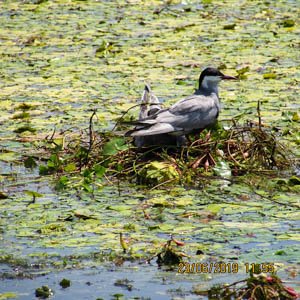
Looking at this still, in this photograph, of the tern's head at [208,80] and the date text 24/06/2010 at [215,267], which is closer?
the date text 24/06/2010 at [215,267]

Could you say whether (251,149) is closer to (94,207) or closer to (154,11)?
(94,207)

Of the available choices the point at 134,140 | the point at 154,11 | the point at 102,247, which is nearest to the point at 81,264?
the point at 102,247

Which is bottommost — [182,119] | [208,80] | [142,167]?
[142,167]

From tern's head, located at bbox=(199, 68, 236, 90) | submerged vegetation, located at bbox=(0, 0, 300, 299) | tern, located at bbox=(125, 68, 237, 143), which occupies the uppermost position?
tern's head, located at bbox=(199, 68, 236, 90)

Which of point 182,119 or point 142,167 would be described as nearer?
point 142,167

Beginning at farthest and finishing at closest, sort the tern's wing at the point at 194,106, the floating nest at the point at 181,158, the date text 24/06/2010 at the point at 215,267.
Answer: the tern's wing at the point at 194,106 < the floating nest at the point at 181,158 < the date text 24/06/2010 at the point at 215,267

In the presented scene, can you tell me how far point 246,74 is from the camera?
40.0 feet

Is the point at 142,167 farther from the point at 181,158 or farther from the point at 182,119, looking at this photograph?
the point at 182,119

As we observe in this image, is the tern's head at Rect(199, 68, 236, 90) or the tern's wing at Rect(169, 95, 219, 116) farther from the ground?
the tern's head at Rect(199, 68, 236, 90)

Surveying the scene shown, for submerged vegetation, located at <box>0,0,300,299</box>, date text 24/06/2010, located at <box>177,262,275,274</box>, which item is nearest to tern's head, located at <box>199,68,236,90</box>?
submerged vegetation, located at <box>0,0,300,299</box>
